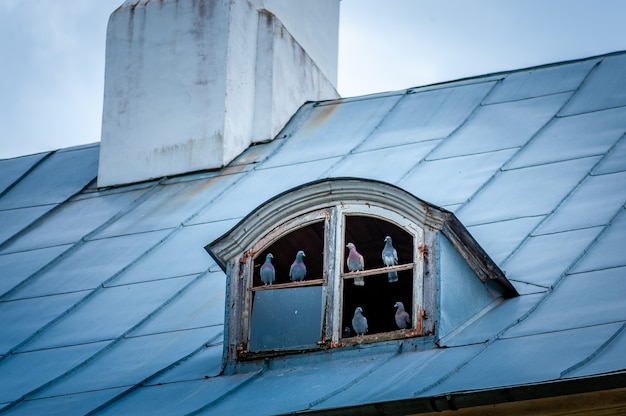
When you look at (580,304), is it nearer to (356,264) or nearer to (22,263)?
(356,264)

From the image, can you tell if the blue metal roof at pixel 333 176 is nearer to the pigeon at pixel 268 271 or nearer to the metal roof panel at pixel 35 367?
the metal roof panel at pixel 35 367

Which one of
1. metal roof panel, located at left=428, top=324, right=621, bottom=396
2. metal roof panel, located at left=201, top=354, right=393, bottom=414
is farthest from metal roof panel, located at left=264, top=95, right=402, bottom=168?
metal roof panel, located at left=428, top=324, right=621, bottom=396

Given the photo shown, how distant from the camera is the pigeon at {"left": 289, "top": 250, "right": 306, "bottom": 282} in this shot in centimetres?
1320

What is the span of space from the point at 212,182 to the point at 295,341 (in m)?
4.42

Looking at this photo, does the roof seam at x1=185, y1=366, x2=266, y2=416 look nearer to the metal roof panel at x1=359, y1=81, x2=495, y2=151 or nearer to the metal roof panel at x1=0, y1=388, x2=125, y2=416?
the metal roof panel at x1=0, y1=388, x2=125, y2=416

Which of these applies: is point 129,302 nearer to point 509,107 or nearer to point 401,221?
point 401,221

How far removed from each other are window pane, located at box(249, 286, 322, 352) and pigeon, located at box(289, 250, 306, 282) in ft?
0.31

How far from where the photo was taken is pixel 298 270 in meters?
13.2

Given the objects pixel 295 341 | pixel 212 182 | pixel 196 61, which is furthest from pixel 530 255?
pixel 196 61

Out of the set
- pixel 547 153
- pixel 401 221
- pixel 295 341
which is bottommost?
pixel 295 341

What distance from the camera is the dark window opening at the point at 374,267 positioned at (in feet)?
43.3

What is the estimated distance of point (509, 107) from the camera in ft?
54.3

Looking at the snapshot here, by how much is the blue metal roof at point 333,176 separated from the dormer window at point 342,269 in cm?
25

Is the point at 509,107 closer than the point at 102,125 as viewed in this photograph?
Yes
